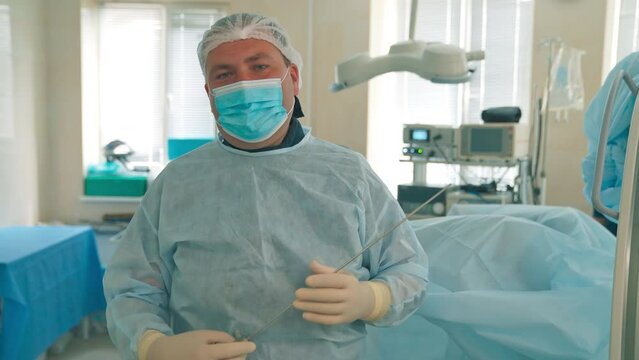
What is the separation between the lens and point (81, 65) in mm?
2020

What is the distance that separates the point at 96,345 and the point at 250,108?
2132mm

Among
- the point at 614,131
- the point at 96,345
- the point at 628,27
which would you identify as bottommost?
the point at 96,345

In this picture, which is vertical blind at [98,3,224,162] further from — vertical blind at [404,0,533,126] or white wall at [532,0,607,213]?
white wall at [532,0,607,213]

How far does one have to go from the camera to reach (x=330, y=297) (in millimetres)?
852

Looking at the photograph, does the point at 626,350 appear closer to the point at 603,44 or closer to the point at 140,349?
the point at 140,349

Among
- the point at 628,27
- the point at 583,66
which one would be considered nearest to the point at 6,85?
the point at 583,66

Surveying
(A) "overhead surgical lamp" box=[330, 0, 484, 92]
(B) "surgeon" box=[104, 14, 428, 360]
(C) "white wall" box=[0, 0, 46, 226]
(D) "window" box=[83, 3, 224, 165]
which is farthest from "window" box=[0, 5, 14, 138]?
(B) "surgeon" box=[104, 14, 428, 360]

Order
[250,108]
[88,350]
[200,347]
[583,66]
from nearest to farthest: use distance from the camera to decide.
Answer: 1. [200,347]
2. [250,108]
3. [88,350]
4. [583,66]

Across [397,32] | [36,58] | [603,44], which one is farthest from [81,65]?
[603,44]

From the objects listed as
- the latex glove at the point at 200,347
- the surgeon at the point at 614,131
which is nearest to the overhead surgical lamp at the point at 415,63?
the surgeon at the point at 614,131

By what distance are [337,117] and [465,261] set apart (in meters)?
1.01

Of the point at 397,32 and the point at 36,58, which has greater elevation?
the point at 397,32

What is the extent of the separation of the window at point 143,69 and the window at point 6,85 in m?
0.36

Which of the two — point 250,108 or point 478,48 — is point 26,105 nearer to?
point 250,108
